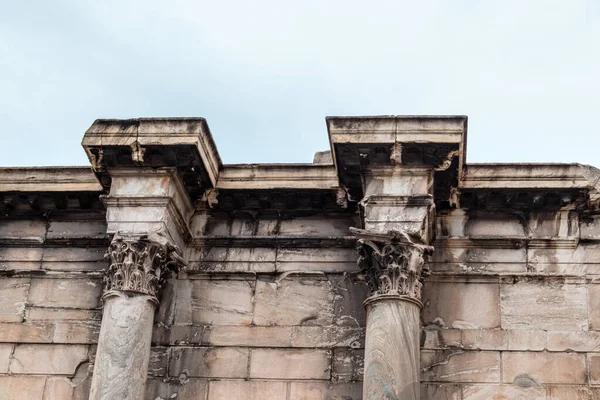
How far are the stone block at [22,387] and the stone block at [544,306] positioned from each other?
5541mm

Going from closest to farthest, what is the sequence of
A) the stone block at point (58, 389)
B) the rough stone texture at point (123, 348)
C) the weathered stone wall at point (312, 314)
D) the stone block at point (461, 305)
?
the rough stone texture at point (123, 348)
the weathered stone wall at point (312, 314)
the stone block at point (461, 305)
the stone block at point (58, 389)

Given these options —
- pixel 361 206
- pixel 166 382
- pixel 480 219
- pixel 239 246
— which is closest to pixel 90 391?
pixel 166 382

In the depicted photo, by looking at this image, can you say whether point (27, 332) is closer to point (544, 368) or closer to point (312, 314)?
point (312, 314)

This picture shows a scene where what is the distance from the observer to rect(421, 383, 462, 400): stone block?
43.7ft

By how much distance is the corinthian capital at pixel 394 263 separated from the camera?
13.1 metres

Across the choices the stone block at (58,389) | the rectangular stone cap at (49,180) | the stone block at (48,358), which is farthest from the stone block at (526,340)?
the rectangular stone cap at (49,180)

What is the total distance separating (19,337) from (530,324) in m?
6.15

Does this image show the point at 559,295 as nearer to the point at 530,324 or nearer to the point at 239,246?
the point at 530,324

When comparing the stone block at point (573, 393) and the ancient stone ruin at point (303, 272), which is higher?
the ancient stone ruin at point (303, 272)

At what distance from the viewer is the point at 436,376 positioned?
13430 mm

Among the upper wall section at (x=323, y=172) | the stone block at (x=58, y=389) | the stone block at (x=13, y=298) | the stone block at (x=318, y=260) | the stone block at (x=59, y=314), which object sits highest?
the upper wall section at (x=323, y=172)

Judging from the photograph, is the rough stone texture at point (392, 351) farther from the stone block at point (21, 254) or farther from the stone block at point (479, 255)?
the stone block at point (21, 254)

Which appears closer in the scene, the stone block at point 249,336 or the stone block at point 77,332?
the stone block at point 249,336

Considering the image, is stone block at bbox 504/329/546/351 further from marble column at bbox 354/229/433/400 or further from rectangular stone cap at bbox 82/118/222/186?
rectangular stone cap at bbox 82/118/222/186
